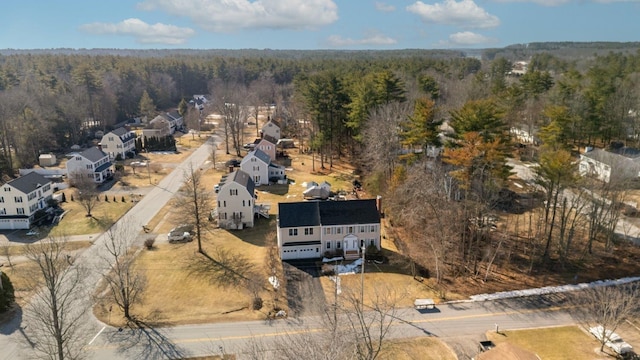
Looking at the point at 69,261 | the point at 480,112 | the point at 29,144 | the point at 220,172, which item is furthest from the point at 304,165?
the point at 29,144

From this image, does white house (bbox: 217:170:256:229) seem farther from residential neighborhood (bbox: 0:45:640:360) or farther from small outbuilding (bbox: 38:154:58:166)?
small outbuilding (bbox: 38:154:58:166)

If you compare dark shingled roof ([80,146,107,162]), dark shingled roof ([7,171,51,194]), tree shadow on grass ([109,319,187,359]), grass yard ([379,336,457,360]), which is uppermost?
dark shingled roof ([80,146,107,162])

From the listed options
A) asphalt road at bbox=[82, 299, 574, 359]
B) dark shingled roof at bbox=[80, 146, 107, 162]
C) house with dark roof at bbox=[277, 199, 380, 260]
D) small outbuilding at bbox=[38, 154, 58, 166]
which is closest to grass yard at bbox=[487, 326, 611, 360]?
asphalt road at bbox=[82, 299, 574, 359]

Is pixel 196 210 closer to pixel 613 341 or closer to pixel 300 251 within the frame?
pixel 300 251

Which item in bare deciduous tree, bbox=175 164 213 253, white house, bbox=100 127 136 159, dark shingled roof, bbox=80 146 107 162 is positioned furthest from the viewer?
white house, bbox=100 127 136 159

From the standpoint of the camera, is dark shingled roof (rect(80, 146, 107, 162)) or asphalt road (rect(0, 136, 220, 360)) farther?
dark shingled roof (rect(80, 146, 107, 162))

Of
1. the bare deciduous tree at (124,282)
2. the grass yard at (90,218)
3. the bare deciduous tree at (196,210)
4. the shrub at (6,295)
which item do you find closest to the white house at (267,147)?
the grass yard at (90,218)
